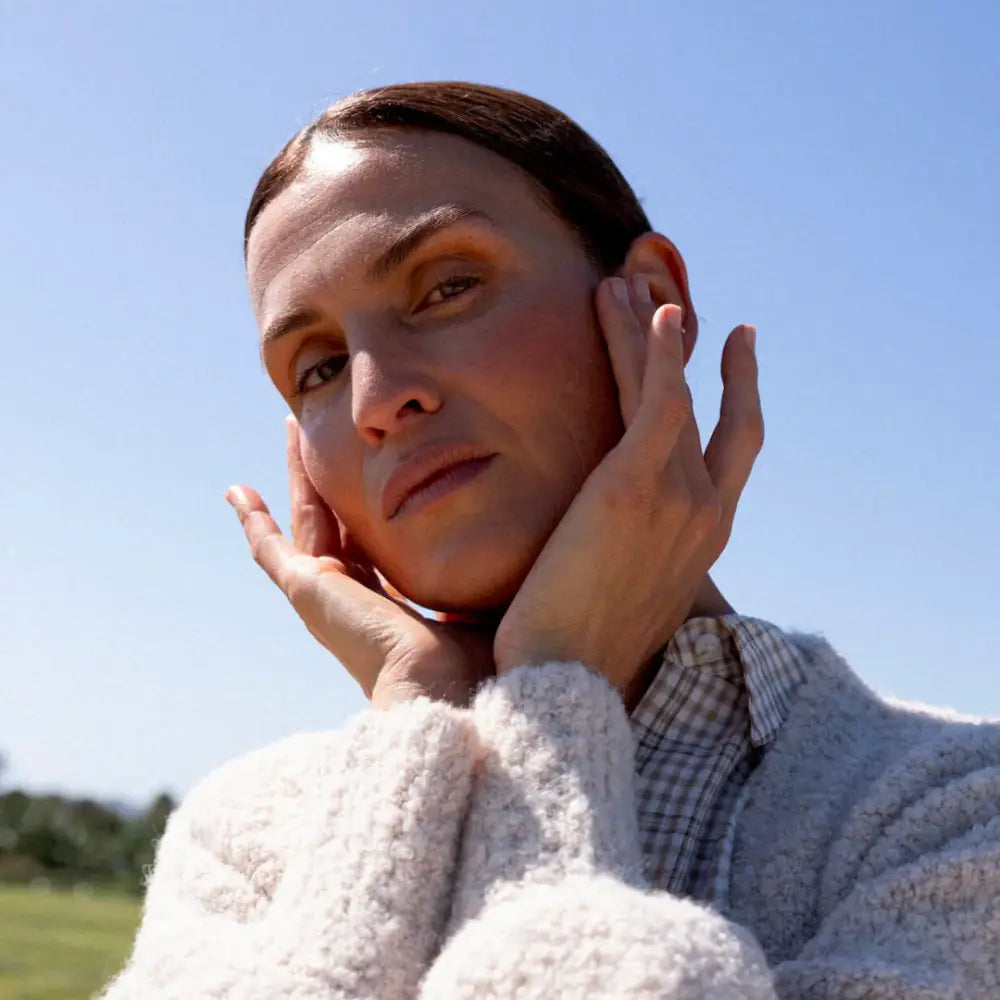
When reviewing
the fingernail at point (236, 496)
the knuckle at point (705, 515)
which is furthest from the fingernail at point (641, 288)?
the fingernail at point (236, 496)

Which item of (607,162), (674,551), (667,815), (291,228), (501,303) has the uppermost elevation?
(607,162)

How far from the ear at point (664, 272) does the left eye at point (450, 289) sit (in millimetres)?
332

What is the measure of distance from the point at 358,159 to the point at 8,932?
9.45m

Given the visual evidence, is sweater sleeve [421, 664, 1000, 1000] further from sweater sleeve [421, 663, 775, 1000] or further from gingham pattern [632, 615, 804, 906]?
gingham pattern [632, 615, 804, 906]

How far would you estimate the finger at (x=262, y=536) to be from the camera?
81.3 inches

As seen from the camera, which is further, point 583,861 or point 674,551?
point 674,551

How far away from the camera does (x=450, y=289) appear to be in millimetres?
1765

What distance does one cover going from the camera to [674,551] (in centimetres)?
169

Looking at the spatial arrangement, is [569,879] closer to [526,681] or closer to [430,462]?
[526,681]

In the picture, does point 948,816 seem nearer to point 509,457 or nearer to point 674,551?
point 674,551

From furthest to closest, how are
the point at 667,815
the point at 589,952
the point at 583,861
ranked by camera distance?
the point at 667,815 < the point at 583,861 < the point at 589,952

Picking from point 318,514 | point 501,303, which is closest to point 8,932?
point 318,514

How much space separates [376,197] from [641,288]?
472 millimetres

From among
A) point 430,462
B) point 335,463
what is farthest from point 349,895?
point 335,463
